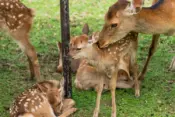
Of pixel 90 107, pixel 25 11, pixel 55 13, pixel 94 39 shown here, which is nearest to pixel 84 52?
pixel 94 39

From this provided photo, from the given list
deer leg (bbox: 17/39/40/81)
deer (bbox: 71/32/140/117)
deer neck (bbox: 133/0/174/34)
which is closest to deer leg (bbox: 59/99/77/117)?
deer (bbox: 71/32/140/117)

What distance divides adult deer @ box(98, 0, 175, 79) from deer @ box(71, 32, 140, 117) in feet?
0.36

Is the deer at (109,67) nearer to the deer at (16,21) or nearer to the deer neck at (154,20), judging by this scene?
the deer neck at (154,20)

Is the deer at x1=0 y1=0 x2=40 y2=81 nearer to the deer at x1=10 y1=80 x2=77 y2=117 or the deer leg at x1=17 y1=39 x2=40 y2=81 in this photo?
the deer leg at x1=17 y1=39 x2=40 y2=81

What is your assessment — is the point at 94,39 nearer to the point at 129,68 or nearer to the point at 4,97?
the point at 129,68

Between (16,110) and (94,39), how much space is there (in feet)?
3.45

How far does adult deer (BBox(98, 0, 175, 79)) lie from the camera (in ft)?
15.7

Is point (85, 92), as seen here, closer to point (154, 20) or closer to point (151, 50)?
point (151, 50)

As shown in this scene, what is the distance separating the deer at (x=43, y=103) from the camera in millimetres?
4418

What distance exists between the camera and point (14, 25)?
5336 millimetres

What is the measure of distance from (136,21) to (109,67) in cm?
56

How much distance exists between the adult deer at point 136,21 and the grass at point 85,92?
79cm

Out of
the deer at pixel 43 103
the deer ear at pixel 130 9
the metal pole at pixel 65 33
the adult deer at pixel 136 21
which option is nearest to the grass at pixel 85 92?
the deer at pixel 43 103

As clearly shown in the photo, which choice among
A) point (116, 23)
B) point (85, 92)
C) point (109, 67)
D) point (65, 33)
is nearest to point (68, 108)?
point (85, 92)
